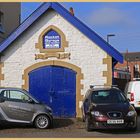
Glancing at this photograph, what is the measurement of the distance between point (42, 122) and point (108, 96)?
2784mm

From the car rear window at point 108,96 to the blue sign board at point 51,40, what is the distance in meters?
4.55

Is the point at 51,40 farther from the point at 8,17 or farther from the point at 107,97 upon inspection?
the point at 8,17

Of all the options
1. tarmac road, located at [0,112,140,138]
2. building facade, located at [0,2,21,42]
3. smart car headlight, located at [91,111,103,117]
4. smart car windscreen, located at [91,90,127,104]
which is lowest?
tarmac road, located at [0,112,140,138]

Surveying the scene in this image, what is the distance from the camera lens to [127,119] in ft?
48.2

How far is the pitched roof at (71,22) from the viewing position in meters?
19.9

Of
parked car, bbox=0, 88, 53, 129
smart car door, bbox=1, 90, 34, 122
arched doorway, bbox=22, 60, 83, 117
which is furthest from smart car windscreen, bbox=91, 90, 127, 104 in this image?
arched doorway, bbox=22, 60, 83, 117

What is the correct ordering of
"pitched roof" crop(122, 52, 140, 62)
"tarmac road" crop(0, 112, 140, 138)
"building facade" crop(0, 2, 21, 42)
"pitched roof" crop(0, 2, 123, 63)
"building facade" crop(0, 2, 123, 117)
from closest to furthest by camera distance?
"tarmac road" crop(0, 112, 140, 138) < "pitched roof" crop(0, 2, 123, 63) < "building facade" crop(0, 2, 123, 117) < "building facade" crop(0, 2, 21, 42) < "pitched roof" crop(122, 52, 140, 62)

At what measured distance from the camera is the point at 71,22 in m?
20.3

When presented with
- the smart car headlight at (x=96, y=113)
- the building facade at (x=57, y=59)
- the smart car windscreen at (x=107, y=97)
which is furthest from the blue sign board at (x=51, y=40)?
the smart car headlight at (x=96, y=113)

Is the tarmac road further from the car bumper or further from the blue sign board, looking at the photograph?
the blue sign board

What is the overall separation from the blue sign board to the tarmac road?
474 centimetres

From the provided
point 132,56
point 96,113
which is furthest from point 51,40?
point 132,56

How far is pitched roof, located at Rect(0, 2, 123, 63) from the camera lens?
19.9m

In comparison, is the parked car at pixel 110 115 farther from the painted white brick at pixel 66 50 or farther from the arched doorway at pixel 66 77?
the painted white brick at pixel 66 50
